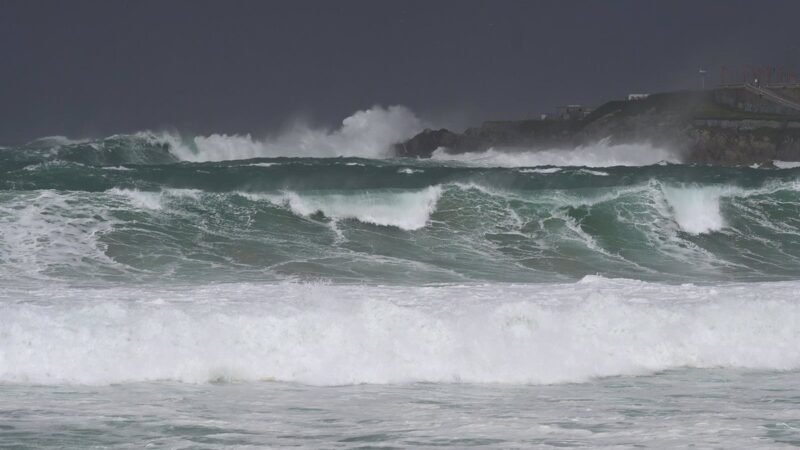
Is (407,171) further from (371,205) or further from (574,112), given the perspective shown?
(574,112)

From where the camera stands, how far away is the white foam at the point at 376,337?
9.73m

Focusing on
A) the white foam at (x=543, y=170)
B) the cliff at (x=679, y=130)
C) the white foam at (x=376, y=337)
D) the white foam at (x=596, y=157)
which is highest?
the cliff at (x=679, y=130)

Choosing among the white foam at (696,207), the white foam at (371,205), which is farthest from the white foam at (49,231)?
the white foam at (696,207)

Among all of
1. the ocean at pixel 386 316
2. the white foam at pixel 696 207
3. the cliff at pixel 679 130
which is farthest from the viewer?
the cliff at pixel 679 130

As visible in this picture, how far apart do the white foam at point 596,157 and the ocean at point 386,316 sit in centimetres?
3201

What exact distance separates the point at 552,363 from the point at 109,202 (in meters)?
11.8

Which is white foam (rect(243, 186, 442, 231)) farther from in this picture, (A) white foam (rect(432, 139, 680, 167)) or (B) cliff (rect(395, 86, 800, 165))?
(B) cliff (rect(395, 86, 800, 165))

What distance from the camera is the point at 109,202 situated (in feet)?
64.0

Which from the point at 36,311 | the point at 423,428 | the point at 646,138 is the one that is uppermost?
the point at 646,138

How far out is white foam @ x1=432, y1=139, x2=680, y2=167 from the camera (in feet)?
181

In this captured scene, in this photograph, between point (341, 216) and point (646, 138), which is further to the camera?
point (646, 138)

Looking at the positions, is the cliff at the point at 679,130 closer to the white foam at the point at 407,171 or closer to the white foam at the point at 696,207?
the white foam at the point at 696,207

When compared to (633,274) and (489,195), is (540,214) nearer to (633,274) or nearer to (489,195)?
(489,195)

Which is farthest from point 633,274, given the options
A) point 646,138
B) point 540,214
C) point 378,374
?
point 646,138
